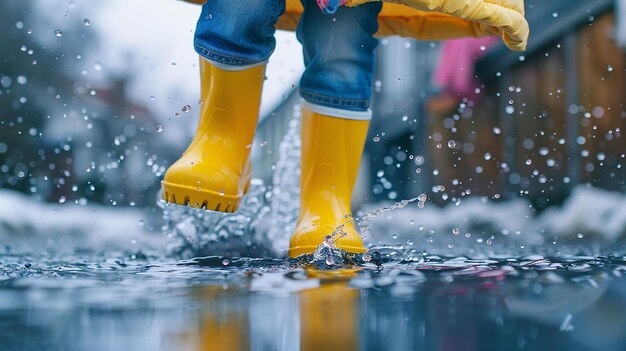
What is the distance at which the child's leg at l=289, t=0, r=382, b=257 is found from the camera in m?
1.47

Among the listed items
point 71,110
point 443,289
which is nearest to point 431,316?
point 443,289

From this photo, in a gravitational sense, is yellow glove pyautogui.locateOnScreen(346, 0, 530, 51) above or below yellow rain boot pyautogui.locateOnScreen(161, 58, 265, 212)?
above

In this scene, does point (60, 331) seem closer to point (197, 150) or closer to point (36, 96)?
point (197, 150)

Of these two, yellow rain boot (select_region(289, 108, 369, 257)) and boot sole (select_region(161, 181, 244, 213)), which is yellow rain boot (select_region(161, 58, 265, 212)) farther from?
yellow rain boot (select_region(289, 108, 369, 257))

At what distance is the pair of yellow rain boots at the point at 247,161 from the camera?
4.64ft

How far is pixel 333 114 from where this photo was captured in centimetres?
151

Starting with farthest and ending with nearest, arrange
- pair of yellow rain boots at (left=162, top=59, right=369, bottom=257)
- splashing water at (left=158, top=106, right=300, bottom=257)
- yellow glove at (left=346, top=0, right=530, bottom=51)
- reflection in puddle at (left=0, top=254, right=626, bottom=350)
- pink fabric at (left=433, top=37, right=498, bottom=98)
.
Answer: pink fabric at (left=433, top=37, right=498, bottom=98)
splashing water at (left=158, top=106, right=300, bottom=257)
pair of yellow rain boots at (left=162, top=59, right=369, bottom=257)
yellow glove at (left=346, top=0, right=530, bottom=51)
reflection in puddle at (left=0, top=254, right=626, bottom=350)

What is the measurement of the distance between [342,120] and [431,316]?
754mm

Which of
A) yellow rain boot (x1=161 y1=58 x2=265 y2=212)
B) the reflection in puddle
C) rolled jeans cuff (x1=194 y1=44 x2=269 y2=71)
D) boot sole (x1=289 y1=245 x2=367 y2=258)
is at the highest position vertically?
rolled jeans cuff (x1=194 y1=44 x2=269 y2=71)

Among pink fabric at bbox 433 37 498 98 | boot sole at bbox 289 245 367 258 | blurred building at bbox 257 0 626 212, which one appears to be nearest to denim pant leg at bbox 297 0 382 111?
boot sole at bbox 289 245 367 258

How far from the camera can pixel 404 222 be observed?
3512 mm

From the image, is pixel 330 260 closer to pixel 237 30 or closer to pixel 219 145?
pixel 219 145

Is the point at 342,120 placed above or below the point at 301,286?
above

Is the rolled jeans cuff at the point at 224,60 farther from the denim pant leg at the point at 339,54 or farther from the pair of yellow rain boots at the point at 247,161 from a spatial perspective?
the denim pant leg at the point at 339,54
